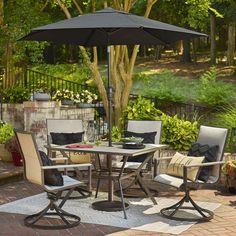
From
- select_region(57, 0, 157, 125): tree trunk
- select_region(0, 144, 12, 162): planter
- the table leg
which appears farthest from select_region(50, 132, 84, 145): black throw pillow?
select_region(57, 0, 157, 125): tree trunk

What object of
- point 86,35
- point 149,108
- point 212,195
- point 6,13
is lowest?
point 212,195

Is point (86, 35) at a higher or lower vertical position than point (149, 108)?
higher

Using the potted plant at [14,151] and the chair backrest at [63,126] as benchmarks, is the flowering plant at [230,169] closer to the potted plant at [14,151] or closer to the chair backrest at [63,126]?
the chair backrest at [63,126]

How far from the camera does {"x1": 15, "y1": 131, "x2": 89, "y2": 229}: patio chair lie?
19.5ft

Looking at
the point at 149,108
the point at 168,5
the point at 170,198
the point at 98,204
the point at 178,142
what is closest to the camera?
the point at 98,204

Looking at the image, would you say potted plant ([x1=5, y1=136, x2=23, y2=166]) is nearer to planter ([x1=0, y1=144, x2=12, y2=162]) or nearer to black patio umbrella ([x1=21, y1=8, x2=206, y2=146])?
planter ([x1=0, y1=144, x2=12, y2=162])

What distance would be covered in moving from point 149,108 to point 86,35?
126 inches

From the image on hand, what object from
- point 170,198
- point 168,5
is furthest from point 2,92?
point 168,5

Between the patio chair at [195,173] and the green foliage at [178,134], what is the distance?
92.9 inches

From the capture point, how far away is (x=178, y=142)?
984cm

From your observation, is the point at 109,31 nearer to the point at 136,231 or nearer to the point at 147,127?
the point at 147,127

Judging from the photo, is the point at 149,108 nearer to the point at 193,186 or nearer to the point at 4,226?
the point at 193,186

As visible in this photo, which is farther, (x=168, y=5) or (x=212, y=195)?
(x=168, y=5)

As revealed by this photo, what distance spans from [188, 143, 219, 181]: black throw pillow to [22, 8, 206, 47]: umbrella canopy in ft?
5.15
